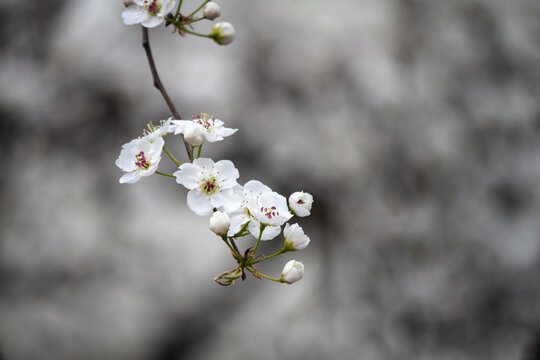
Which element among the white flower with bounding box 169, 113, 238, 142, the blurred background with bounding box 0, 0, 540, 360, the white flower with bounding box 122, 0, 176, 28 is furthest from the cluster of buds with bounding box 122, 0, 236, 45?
the blurred background with bounding box 0, 0, 540, 360

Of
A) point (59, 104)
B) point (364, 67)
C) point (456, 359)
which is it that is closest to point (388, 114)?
point (364, 67)

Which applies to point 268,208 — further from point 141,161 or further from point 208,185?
point 141,161

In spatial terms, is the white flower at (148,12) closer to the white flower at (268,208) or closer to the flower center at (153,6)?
the flower center at (153,6)

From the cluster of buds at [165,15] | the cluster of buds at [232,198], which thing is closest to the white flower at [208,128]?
the cluster of buds at [232,198]

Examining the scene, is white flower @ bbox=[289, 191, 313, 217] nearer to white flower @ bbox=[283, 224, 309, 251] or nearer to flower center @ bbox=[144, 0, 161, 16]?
white flower @ bbox=[283, 224, 309, 251]

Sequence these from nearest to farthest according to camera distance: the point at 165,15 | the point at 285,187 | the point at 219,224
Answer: the point at 219,224 → the point at 165,15 → the point at 285,187

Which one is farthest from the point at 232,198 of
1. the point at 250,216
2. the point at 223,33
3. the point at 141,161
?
the point at 223,33
